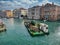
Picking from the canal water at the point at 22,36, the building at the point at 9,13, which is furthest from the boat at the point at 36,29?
the building at the point at 9,13

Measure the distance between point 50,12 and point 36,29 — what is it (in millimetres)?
548

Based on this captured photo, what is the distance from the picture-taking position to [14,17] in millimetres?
3221

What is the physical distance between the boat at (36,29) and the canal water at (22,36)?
0.26 ft

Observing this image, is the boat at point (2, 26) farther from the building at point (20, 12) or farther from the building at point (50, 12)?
the building at point (50, 12)

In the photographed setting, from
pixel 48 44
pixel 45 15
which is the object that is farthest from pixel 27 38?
pixel 45 15

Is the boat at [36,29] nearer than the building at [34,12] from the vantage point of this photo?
Yes

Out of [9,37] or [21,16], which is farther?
[21,16]

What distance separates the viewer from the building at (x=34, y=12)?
324 cm

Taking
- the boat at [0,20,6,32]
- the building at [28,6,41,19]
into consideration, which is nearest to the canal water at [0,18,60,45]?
the boat at [0,20,6,32]

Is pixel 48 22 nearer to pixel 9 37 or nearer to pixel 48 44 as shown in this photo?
pixel 48 44

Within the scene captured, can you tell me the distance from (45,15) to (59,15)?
0.32 meters

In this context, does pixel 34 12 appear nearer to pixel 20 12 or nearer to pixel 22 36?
→ pixel 20 12

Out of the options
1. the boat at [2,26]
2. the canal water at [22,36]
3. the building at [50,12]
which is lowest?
the canal water at [22,36]

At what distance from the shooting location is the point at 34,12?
3277 millimetres
